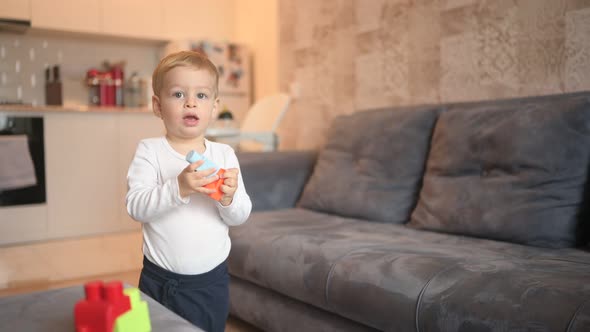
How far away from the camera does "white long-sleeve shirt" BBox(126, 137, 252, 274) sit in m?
1.05

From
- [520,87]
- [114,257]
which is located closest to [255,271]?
[520,87]

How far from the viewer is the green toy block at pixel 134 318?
0.68 m

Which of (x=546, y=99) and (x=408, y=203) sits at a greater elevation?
(x=546, y=99)

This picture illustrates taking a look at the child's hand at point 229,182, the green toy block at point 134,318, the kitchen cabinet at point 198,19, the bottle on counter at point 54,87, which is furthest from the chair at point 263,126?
the green toy block at point 134,318

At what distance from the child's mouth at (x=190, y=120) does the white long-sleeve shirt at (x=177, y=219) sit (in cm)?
8

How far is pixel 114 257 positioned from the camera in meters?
2.95

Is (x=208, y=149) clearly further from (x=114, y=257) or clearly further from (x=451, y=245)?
(x=114, y=257)

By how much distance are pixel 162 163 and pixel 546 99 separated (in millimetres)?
1246

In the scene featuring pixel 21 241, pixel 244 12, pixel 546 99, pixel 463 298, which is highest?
pixel 244 12

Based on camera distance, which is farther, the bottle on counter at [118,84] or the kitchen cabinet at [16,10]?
the bottle on counter at [118,84]

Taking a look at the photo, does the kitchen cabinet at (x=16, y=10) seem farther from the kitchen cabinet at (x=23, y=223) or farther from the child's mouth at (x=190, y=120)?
the child's mouth at (x=190, y=120)

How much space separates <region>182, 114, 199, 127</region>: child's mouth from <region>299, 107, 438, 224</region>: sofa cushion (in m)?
1.07

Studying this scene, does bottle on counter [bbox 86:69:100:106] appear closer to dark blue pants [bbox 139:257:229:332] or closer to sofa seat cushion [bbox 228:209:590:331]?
sofa seat cushion [bbox 228:209:590:331]

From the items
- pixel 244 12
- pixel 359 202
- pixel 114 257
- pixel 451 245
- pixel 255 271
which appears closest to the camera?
pixel 451 245
